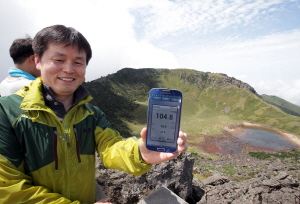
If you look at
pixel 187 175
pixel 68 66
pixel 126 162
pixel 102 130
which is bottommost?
pixel 187 175

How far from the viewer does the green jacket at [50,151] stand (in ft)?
6.71

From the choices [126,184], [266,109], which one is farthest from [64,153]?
[266,109]

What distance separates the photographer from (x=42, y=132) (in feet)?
7.67

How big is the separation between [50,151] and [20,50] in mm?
2951

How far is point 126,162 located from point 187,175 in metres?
4.62

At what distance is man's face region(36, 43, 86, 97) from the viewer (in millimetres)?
2455

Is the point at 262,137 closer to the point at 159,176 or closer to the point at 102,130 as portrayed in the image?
the point at 159,176

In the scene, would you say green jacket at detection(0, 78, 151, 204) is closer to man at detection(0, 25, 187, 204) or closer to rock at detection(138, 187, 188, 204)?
man at detection(0, 25, 187, 204)

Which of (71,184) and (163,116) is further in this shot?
(163,116)

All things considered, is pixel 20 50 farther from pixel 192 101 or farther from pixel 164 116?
pixel 192 101

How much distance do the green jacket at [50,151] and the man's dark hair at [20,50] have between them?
81.2 inches

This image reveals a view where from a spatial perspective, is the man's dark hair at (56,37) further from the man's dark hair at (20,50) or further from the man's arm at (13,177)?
the man's dark hair at (20,50)

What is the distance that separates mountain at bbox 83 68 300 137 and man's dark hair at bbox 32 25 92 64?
37739 millimetres

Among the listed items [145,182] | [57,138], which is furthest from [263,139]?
[57,138]
